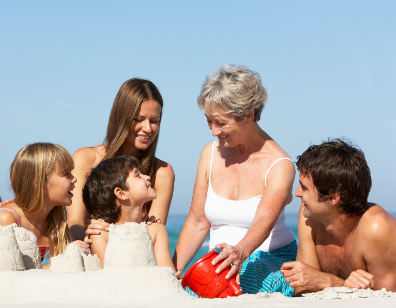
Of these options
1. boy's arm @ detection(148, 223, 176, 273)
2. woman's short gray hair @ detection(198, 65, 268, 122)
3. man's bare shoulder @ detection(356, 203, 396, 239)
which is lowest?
boy's arm @ detection(148, 223, 176, 273)

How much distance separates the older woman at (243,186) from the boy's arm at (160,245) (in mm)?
496

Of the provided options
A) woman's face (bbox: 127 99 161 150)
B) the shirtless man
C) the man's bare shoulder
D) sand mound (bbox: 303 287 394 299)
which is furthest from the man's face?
woman's face (bbox: 127 99 161 150)

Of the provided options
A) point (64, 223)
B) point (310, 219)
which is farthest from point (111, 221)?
point (310, 219)

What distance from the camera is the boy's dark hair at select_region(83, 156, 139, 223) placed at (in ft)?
13.1

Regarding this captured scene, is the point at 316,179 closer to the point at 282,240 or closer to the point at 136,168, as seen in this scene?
the point at 282,240

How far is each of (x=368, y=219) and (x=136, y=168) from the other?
6.75 ft

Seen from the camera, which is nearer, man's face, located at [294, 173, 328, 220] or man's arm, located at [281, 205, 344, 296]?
man's arm, located at [281, 205, 344, 296]

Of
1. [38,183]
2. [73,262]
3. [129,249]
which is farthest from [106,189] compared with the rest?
[129,249]

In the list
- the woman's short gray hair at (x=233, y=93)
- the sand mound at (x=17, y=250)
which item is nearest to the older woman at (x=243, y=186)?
the woman's short gray hair at (x=233, y=93)

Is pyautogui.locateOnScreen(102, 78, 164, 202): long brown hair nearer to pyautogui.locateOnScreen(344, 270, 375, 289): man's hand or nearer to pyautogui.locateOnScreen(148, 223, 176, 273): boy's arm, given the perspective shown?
pyautogui.locateOnScreen(148, 223, 176, 273): boy's arm

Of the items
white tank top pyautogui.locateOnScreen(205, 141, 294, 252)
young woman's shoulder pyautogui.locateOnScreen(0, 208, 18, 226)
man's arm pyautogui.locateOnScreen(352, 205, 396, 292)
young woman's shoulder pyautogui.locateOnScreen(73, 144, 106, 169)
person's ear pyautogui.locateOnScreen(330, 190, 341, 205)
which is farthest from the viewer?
young woman's shoulder pyautogui.locateOnScreen(73, 144, 106, 169)

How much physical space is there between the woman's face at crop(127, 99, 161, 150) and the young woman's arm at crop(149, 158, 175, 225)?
0.34m

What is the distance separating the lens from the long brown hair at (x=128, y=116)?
4918mm

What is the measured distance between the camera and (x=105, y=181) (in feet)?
13.2
